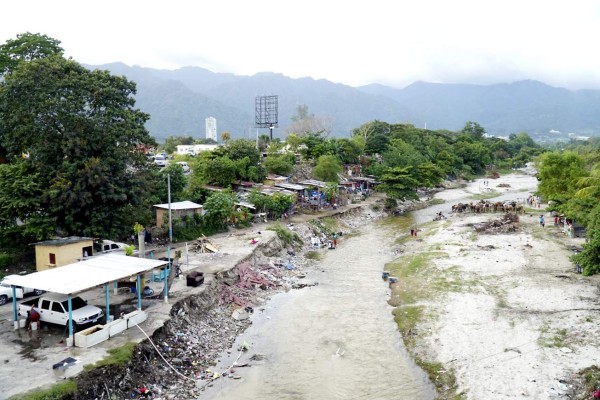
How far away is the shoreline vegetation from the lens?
17.2 metres

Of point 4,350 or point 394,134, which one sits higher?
point 394,134

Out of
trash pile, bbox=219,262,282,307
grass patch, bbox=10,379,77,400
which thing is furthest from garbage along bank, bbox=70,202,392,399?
grass patch, bbox=10,379,77,400

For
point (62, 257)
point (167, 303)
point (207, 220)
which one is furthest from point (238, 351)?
point (207, 220)

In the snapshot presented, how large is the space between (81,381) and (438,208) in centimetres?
5587

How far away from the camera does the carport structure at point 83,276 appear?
17.4m

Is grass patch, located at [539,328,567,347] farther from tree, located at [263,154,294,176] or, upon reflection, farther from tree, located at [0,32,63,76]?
tree, located at [263,154,294,176]

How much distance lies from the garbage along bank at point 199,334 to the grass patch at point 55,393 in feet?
0.91

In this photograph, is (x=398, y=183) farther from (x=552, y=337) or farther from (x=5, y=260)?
(x=5, y=260)

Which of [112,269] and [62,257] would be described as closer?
[112,269]

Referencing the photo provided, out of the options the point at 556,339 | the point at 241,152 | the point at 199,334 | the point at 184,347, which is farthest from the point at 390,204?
the point at 184,347

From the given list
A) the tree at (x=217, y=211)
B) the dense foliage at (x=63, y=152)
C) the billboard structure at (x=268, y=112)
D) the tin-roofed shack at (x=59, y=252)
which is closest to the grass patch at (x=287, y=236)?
the tree at (x=217, y=211)

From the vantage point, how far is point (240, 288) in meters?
27.4

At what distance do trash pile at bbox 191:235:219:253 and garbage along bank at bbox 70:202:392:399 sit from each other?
2.94 metres

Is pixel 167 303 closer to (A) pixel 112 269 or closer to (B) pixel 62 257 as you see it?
(A) pixel 112 269
